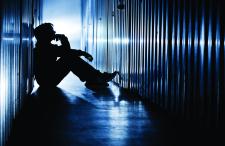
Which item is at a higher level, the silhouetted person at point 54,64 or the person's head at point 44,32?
the person's head at point 44,32

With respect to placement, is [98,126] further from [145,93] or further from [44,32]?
[44,32]

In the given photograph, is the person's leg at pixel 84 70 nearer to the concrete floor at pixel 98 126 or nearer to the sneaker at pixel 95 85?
the sneaker at pixel 95 85

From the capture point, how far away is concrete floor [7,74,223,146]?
426 cm

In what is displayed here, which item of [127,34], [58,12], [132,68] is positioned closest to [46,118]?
[132,68]

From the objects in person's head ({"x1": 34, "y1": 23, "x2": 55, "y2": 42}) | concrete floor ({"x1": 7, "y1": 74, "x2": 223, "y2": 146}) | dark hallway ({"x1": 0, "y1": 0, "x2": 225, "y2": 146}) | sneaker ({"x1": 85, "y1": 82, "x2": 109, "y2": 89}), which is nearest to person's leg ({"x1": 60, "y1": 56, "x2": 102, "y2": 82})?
sneaker ({"x1": 85, "y1": 82, "x2": 109, "y2": 89})

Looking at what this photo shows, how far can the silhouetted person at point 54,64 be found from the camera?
997cm

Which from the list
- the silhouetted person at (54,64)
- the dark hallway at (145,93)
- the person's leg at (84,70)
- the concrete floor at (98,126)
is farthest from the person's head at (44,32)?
the concrete floor at (98,126)

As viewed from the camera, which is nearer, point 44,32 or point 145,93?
point 145,93

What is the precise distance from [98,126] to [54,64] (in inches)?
207

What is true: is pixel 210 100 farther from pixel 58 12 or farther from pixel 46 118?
pixel 58 12

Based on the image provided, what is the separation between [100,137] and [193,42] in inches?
66.4

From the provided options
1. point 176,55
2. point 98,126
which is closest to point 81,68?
point 176,55

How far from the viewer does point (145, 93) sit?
25.7 feet

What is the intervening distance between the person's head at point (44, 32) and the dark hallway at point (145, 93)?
1845 mm
